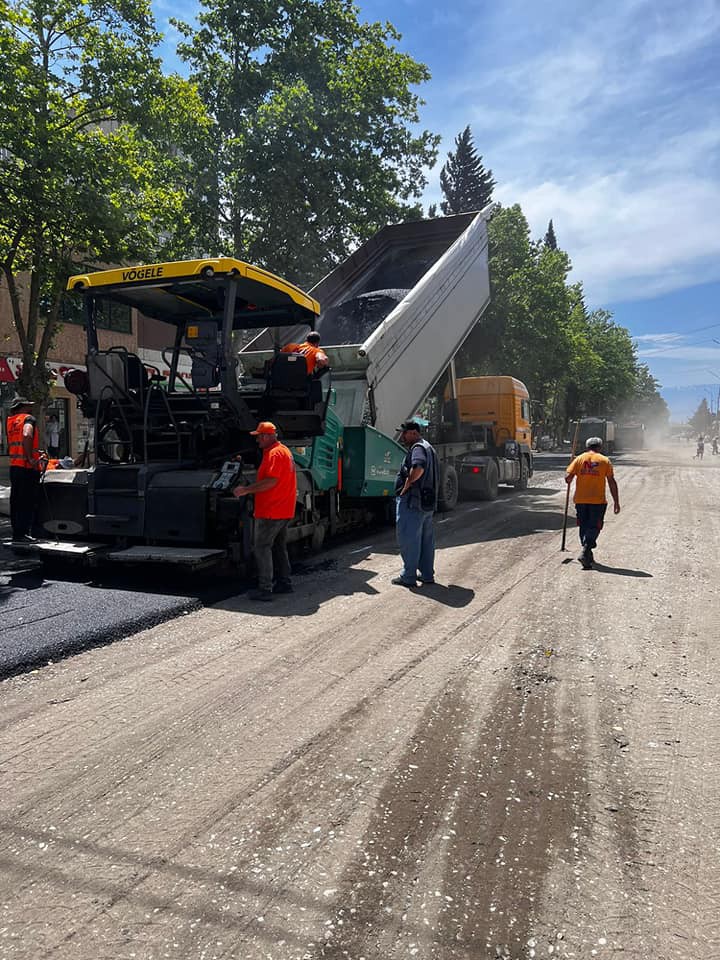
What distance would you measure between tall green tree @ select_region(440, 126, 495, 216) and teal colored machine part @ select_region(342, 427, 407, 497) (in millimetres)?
35312

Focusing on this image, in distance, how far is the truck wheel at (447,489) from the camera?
42.5 feet

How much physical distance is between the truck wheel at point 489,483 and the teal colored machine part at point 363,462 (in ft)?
19.3

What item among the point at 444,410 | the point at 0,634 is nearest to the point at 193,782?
the point at 0,634

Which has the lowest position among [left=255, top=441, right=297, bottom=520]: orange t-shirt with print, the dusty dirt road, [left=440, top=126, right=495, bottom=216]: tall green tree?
the dusty dirt road

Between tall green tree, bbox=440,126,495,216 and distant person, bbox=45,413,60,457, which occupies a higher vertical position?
tall green tree, bbox=440,126,495,216

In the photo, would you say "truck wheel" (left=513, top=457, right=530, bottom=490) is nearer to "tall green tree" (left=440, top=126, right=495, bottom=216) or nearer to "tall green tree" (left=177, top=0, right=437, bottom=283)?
"tall green tree" (left=177, top=0, right=437, bottom=283)

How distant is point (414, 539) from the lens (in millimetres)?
7094

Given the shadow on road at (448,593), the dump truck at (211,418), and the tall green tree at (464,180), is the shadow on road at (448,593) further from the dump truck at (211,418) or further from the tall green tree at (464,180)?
the tall green tree at (464,180)

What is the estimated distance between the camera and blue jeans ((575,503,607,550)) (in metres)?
8.08

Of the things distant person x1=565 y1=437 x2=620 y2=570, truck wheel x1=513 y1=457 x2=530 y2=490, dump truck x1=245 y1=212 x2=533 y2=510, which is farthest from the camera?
truck wheel x1=513 y1=457 x2=530 y2=490

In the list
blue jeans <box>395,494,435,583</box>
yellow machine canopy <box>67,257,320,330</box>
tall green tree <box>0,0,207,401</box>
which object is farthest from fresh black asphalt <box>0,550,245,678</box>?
tall green tree <box>0,0,207,401</box>

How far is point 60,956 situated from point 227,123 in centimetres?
2017

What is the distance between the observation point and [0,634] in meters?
5.03

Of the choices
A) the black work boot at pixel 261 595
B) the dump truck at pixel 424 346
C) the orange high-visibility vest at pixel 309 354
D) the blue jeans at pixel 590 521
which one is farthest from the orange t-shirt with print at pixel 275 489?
the blue jeans at pixel 590 521
